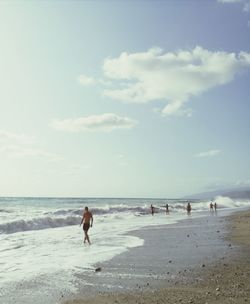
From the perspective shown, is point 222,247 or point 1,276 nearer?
point 1,276

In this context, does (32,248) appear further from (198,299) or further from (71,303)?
(198,299)

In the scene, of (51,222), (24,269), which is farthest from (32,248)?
(51,222)

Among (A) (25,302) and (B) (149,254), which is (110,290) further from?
(B) (149,254)

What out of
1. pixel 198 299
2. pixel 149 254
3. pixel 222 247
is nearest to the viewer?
pixel 198 299

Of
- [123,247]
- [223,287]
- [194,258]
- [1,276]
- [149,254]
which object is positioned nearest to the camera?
[223,287]

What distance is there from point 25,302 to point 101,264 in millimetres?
4784

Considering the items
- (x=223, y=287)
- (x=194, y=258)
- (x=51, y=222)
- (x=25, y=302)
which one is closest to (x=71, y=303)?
(x=25, y=302)

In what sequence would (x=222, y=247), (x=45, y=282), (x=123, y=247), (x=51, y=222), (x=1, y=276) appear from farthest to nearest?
(x=51, y=222) < (x=123, y=247) < (x=222, y=247) < (x=1, y=276) < (x=45, y=282)

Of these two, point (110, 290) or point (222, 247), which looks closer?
point (110, 290)

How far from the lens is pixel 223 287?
9969 mm

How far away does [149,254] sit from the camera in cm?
1585

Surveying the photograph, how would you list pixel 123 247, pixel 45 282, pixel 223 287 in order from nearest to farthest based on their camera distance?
pixel 223 287, pixel 45 282, pixel 123 247

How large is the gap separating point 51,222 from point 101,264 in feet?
85.0

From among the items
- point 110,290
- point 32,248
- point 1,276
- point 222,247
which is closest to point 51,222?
point 32,248
